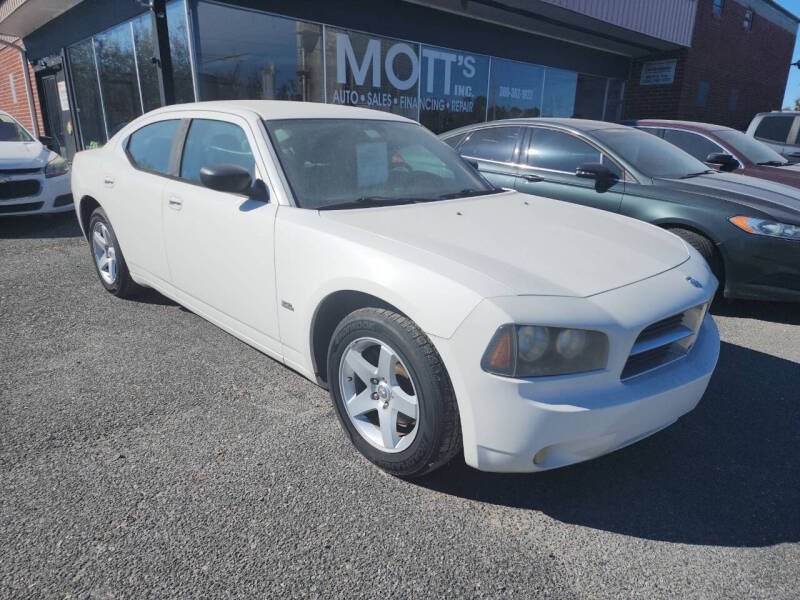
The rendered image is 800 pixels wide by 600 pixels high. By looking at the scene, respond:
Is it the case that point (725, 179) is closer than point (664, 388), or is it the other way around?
point (664, 388)

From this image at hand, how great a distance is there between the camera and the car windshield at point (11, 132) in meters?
7.96

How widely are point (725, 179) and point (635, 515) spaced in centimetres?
405

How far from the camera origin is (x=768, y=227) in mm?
4309

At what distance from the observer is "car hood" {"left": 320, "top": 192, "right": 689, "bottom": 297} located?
84.6 inches

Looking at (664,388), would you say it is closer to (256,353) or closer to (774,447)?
(774,447)

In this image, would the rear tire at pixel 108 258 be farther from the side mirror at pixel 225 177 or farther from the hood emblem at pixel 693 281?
the hood emblem at pixel 693 281

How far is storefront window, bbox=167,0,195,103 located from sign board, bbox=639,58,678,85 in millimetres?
11757

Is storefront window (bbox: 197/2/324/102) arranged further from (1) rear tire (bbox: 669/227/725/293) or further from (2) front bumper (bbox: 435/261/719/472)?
(2) front bumper (bbox: 435/261/719/472)

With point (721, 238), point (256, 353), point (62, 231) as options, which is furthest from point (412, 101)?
point (256, 353)

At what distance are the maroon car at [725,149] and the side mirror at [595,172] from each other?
2241 millimetres

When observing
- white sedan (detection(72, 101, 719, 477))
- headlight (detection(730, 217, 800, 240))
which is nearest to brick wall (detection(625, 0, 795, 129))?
headlight (detection(730, 217, 800, 240))

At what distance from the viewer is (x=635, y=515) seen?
7.28 feet

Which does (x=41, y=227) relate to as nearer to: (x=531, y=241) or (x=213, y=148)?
(x=213, y=148)

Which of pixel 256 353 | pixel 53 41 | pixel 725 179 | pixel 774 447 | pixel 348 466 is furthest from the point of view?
pixel 53 41
